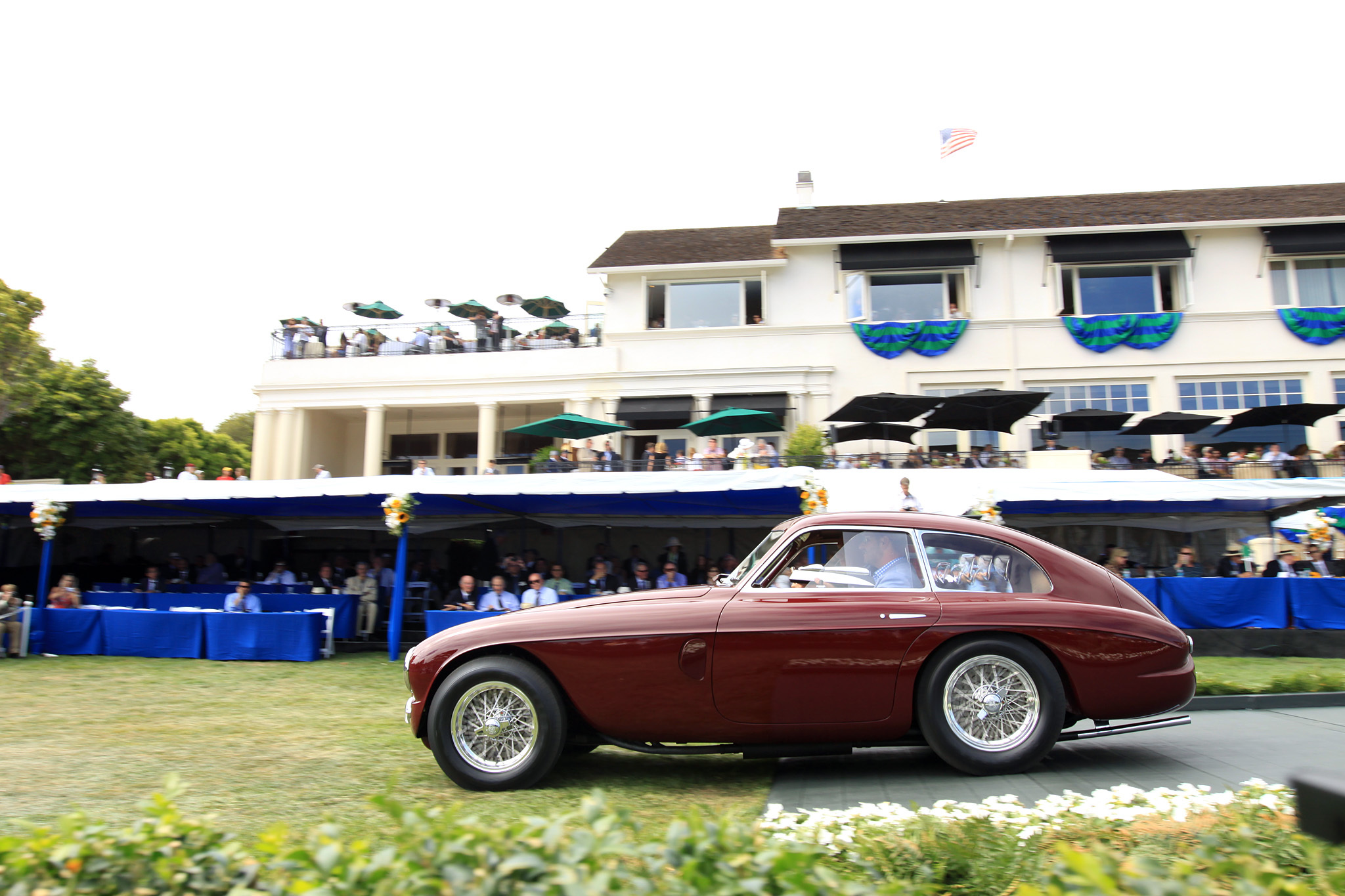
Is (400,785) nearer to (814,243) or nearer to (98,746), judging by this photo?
(98,746)

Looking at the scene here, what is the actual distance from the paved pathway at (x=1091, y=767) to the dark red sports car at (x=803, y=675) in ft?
0.85

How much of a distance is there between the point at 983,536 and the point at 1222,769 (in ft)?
6.82

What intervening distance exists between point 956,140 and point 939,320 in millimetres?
6840

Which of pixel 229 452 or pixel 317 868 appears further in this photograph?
pixel 229 452

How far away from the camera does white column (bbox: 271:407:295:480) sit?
2805cm

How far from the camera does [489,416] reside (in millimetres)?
27203

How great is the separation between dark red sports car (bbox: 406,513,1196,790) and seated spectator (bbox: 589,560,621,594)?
919 centimetres

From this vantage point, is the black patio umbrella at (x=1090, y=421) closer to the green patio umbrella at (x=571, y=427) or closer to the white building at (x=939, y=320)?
the white building at (x=939, y=320)

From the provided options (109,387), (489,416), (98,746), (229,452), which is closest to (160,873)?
(98,746)

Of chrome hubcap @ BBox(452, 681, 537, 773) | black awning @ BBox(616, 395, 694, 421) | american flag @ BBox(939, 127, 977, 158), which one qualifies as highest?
american flag @ BBox(939, 127, 977, 158)

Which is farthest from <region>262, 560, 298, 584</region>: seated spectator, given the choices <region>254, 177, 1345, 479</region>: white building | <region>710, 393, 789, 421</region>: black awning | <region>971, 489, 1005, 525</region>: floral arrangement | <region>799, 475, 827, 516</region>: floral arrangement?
<region>971, 489, 1005, 525</region>: floral arrangement

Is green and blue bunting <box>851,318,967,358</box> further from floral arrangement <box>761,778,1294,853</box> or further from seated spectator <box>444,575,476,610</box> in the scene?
floral arrangement <box>761,778,1294,853</box>

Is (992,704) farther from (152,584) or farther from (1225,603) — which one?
(152,584)

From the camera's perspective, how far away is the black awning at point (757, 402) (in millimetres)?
25094
